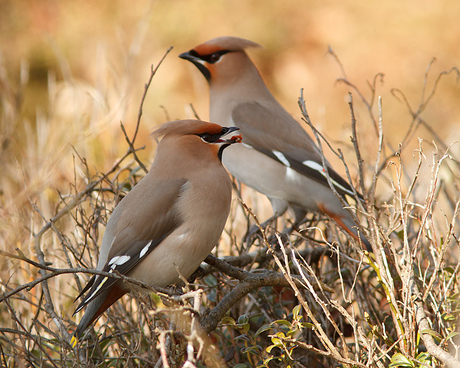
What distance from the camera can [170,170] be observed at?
222 cm

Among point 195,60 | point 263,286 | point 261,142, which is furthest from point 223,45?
point 263,286

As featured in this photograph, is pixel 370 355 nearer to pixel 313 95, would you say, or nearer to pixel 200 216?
pixel 200 216

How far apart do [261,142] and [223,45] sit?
635 millimetres

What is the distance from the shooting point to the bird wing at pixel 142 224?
2.11 meters

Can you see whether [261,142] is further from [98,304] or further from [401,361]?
[401,361]

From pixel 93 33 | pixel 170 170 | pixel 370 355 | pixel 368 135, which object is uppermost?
pixel 93 33

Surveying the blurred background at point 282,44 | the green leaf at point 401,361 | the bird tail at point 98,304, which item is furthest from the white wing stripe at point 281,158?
the blurred background at point 282,44

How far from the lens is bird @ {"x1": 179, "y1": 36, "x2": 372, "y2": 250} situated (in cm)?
318

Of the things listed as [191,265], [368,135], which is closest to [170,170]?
[191,265]

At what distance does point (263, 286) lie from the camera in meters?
2.04

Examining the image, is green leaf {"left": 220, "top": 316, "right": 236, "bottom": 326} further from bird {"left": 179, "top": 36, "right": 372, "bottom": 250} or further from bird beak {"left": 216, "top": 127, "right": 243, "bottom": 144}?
bird {"left": 179, "top": 36, "right": 372, "bottom": 250}

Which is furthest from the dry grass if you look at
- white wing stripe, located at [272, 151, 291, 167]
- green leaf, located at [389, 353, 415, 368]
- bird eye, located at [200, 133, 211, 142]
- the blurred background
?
the blurred background

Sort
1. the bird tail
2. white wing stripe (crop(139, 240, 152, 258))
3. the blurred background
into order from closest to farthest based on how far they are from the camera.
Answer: the bird tail, white wing stripe (crop(139, 240, 152, 258)), the blurred background

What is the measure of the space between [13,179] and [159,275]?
2460 mm
